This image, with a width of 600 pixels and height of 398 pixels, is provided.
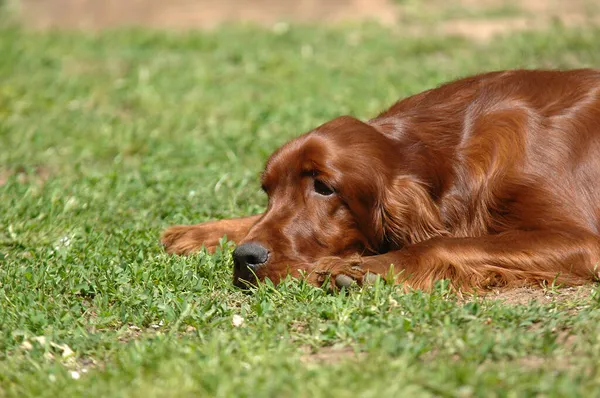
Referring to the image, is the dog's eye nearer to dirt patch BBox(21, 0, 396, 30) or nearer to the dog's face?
the dog's face

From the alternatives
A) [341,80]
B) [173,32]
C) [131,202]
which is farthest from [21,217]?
[173,32]

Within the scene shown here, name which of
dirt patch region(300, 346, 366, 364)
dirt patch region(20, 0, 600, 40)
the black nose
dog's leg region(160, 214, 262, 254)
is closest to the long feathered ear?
the black nose

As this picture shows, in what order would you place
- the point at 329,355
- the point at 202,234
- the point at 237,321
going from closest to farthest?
the point at 329,355 < the point at 237,321 < the point at 202,234

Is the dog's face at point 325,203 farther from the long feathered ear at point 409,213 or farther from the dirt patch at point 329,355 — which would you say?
the dirt patch at point 329,355

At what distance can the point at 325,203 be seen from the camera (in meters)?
4.11

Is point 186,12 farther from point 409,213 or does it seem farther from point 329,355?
point 329,355

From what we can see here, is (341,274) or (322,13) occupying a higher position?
(322,13)

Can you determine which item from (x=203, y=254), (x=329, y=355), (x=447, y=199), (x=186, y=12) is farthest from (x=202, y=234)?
(x=186, y=12)

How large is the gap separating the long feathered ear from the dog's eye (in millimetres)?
234

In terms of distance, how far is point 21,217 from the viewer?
5.20 metres

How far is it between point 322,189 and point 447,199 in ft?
1.85

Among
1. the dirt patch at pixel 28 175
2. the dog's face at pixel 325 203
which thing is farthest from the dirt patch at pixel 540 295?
the dirt patch at pixel 28 175

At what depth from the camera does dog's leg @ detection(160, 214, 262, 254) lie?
4699 millimetres

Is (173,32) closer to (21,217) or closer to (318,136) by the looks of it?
(21,217)
